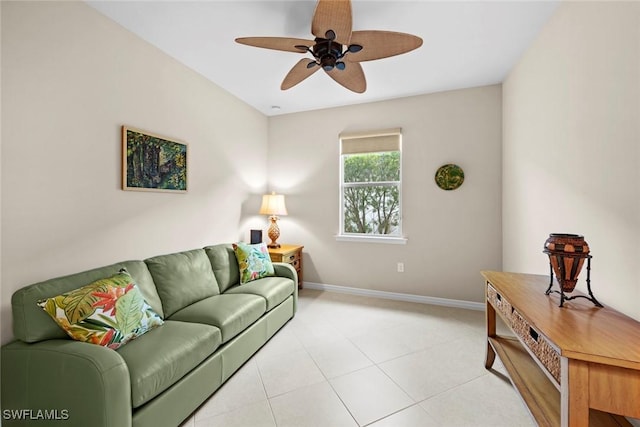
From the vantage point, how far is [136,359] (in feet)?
4.59

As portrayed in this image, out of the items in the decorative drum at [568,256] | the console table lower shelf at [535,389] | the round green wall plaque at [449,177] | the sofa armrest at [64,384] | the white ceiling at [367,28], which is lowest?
the console table lower shelf at [535,389]

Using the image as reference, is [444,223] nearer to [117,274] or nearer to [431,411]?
[431,411]

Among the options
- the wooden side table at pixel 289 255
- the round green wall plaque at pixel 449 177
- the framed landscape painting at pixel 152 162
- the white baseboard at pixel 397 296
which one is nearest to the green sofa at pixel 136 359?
the framed landscape painting at pixel 152 162

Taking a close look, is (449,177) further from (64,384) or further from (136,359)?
(64,384)

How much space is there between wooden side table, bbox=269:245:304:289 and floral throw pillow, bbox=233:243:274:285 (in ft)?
1.49

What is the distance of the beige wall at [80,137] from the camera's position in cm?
157

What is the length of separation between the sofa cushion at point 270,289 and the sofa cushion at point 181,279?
0.82ft

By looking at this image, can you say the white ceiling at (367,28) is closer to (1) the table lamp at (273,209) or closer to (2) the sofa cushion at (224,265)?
(1) the table lamp at (273,209)

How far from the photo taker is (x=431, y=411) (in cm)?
168

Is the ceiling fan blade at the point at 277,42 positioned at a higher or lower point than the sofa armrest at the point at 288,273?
higher

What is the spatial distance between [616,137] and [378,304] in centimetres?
270

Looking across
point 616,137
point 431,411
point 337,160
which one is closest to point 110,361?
point 431,411

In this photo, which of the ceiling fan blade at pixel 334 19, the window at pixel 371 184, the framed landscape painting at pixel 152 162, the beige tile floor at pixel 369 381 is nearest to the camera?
the ceiling fan blade at pixel 334 19

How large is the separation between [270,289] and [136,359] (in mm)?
1317
